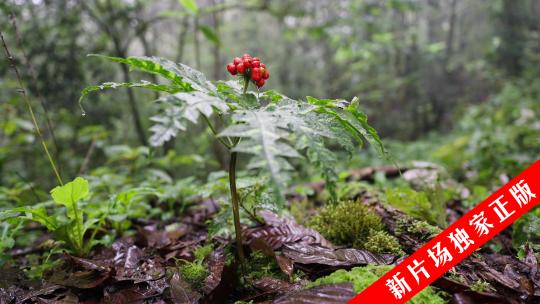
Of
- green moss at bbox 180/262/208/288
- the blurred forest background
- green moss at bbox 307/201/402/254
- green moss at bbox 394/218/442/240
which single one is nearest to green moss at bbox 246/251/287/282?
green moss at bbox 180/262/208/288

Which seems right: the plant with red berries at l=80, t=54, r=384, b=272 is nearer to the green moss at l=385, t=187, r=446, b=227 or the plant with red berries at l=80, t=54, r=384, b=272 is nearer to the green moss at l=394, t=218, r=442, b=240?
the green moss at l=394, t=218, r=442, b=240

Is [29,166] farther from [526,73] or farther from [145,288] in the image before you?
[526,73]

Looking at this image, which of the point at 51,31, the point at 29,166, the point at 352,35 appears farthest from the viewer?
the point at 29,166

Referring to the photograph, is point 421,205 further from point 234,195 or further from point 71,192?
point 71,192

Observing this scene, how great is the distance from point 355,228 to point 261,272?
24.0 inches

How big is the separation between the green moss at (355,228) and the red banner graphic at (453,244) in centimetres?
27

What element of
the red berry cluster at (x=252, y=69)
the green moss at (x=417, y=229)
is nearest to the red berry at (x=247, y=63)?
the red berry cluster at (x=252, y=69)

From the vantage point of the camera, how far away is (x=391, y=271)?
50.4 inches

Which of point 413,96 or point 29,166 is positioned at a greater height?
point 29,166

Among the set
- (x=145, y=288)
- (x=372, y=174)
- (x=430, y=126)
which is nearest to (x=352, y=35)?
(x=372, y=174)

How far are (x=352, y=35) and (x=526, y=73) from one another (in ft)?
31.0

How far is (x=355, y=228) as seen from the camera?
185 centimetres

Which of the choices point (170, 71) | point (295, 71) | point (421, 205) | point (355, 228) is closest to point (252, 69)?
point (170, 71)

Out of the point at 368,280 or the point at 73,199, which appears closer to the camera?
the point at 368,280
